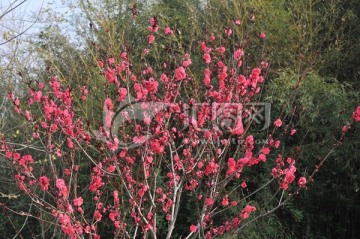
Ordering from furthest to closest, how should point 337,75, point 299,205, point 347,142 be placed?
point 337,75 < point 299,205 < point 347,142

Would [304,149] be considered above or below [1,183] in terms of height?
below

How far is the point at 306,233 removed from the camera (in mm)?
5090

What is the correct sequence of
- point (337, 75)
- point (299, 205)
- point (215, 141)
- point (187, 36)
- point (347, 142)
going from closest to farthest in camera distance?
point (215, 141)
point (347, 142)
point (299, 205)
point (337, 75)
point (187, 36)

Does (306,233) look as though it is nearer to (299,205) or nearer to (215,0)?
(299,205)

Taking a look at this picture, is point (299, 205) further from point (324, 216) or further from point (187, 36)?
point (187, 36)

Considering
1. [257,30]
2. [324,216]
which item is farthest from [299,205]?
[257,30]

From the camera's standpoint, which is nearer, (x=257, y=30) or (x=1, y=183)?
(x=257, y=30)

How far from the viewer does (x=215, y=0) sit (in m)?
Answer: 6.05

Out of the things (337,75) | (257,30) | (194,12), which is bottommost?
(337,75)

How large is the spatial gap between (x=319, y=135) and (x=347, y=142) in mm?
293

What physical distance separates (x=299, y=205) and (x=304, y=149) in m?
0.57

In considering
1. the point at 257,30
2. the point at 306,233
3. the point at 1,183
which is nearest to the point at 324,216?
the point at 306,233

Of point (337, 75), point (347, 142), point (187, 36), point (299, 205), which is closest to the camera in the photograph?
point (347, 142)

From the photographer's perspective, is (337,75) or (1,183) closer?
(337,75)
